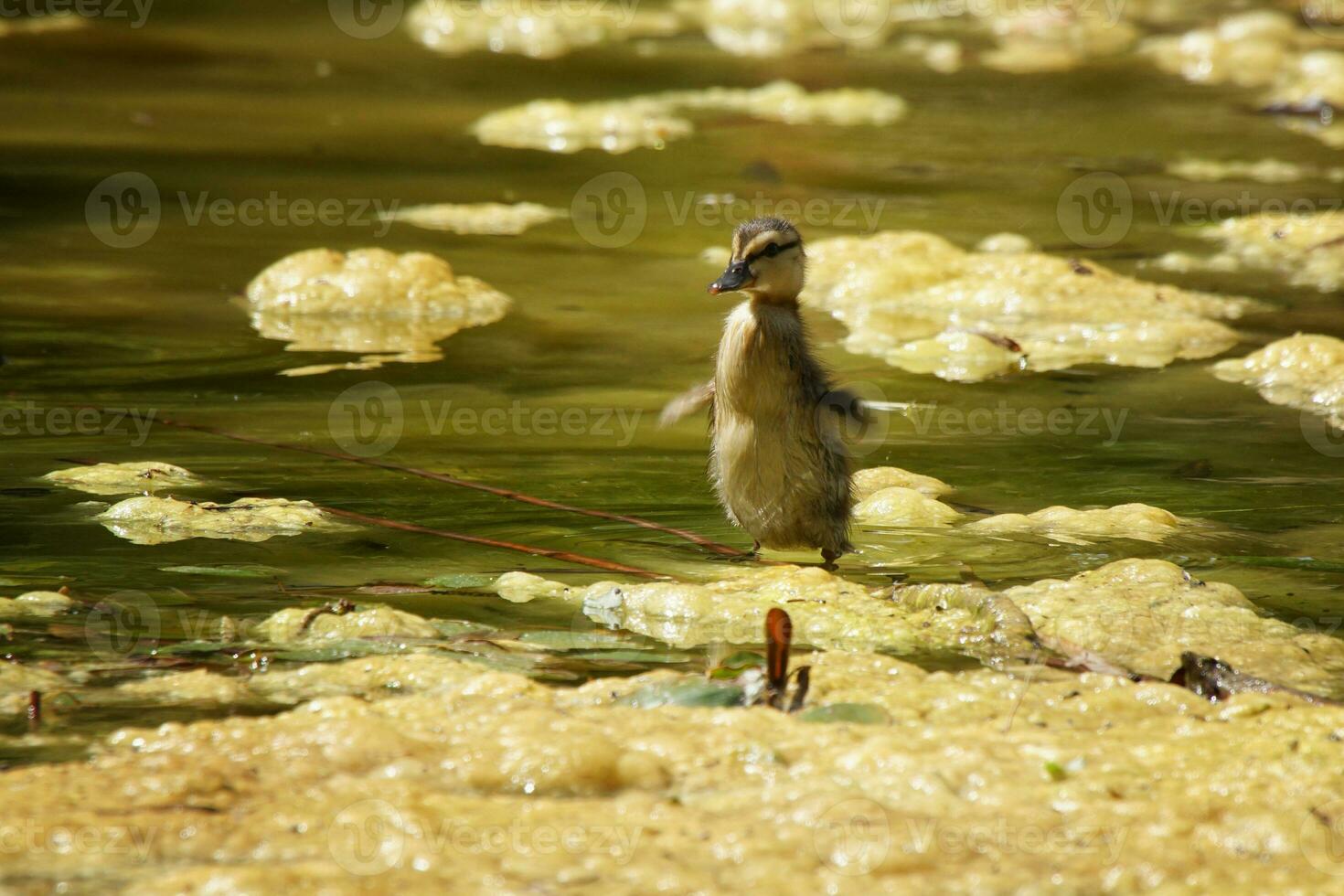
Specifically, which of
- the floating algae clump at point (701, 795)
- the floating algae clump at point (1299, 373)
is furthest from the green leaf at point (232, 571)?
the floating algae clump at point (1299, 373)

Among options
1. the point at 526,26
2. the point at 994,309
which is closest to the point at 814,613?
the point at 994,309

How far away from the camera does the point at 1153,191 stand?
10.2 metres

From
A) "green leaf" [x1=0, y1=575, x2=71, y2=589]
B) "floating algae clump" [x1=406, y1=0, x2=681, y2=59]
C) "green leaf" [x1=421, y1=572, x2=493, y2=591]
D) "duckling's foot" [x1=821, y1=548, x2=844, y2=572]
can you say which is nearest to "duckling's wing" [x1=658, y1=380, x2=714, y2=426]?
"duckling's foot" [x1=821, y1=548, x2=844, y2=572]

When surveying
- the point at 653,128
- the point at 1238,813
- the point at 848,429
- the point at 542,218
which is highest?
the point at 653,128

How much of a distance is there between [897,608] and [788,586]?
31 centimetres

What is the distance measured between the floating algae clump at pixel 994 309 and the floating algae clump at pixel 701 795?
3602mm

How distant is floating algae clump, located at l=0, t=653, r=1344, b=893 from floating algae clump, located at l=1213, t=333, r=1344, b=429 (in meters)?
3.22

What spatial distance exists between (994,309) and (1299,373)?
5.20ft

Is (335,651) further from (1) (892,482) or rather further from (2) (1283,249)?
(2) (1283,249)

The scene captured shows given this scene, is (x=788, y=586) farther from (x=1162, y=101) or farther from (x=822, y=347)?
(x=1162, y=101)

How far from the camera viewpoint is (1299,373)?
21.5 feet

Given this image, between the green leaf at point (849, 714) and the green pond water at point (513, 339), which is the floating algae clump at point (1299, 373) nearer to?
the green pond water at point (513, 339)

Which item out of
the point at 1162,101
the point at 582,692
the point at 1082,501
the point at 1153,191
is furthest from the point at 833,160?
the point at 582,692

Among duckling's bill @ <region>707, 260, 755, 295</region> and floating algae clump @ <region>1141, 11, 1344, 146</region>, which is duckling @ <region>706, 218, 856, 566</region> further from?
floating algae clump @ <region>1141, 11, 1344, 146</region>
